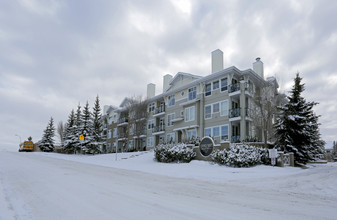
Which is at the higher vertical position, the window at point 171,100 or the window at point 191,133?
the window at point 171,100

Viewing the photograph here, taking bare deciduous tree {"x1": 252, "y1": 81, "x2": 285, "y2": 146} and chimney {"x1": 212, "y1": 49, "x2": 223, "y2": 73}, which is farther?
chimney {"x1": 212, "y1": 49, "x2": 223, "y2": 73}

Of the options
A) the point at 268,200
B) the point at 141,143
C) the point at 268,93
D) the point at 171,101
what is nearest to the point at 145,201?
the point at 268,200

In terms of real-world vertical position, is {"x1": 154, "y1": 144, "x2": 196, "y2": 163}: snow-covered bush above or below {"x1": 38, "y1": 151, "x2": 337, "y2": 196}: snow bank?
above

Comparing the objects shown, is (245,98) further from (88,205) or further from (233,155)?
(88,205)

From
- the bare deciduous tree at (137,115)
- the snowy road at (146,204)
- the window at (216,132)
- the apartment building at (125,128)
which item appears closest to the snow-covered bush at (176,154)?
the window at (216,132)

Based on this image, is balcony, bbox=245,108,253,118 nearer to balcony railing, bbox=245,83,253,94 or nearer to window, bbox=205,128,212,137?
balcony railing, bbox=245,83,253,94

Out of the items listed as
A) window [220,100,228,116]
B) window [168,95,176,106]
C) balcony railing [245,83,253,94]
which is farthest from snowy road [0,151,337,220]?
window [168,95,176,106]

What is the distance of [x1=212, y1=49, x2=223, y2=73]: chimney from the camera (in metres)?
29.0

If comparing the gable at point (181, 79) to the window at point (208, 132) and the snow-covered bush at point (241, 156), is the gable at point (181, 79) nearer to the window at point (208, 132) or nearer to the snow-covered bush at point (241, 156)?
the window at point (208, 132)

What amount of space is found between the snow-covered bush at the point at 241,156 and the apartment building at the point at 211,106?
3.62 m

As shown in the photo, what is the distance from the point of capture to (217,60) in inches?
1147

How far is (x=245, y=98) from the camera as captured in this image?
2602 cm

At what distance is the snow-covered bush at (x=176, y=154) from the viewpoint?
20.4 meters

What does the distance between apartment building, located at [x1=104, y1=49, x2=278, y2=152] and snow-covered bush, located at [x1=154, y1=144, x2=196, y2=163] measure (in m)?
3.14
